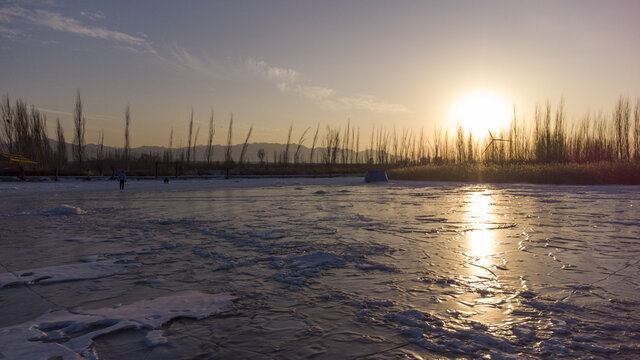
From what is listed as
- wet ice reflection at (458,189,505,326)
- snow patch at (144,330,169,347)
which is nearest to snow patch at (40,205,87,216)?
snow patch at (144,330,169,347)

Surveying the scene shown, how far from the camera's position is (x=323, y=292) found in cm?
242

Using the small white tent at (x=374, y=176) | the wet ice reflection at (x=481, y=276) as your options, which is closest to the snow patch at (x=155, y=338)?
the wet ice reflection at (x=481, y=276)

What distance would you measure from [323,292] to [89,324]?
131 centimetres

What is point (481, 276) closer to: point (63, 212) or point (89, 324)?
point (89, 324)

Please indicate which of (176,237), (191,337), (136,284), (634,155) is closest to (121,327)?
(191,337)

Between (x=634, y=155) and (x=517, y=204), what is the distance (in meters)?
17.2

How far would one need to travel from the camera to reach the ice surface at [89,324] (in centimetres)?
166

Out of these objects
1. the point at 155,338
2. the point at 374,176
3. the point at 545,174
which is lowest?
the point at 155,338

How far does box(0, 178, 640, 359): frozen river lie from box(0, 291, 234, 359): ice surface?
0.01 metres

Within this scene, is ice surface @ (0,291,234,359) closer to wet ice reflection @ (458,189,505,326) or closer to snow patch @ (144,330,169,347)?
snow patch @ (144,330,169,347)

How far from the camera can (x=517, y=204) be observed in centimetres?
752

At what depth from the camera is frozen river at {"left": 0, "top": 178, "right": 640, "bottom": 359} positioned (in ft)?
5.51

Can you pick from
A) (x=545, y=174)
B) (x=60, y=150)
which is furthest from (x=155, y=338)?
(x=60, y=150)

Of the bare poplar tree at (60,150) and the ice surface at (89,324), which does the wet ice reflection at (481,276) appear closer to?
the ice surface at (89,324)
